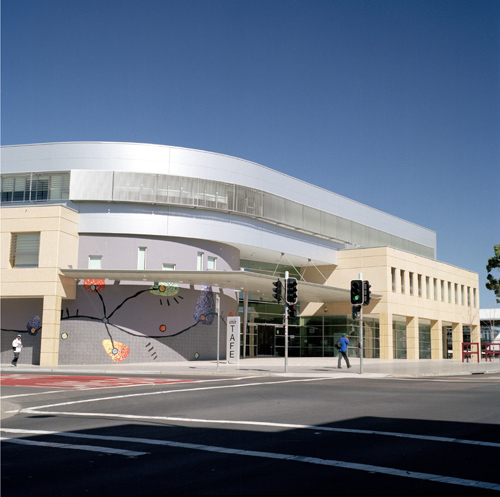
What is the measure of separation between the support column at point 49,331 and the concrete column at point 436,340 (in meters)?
34.0

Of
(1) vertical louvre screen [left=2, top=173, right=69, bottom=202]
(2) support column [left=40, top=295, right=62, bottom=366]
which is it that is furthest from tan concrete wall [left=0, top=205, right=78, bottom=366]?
(1) vertical louvre screen [left=2, top=173, right=69, bottom=202]

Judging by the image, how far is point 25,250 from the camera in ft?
116

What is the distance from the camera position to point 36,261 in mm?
35156

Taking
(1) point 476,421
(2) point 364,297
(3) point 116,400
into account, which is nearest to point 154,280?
(2) point 364,297

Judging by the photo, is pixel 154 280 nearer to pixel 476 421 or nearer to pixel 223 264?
pixel 223 264

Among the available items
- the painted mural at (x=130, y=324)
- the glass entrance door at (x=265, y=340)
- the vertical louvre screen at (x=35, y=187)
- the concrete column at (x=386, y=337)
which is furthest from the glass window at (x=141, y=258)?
the concrete column at (x=386, y=337)

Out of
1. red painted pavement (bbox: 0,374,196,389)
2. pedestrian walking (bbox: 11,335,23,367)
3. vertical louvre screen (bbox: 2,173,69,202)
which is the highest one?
vertical louvre screen (bbox: 2,173,69,202)

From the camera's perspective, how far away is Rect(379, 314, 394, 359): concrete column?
48.1 m

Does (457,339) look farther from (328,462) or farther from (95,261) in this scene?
(328,462)

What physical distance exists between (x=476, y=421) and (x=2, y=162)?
115 feet

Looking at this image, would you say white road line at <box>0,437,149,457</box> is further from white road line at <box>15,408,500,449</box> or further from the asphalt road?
white road line at <box>15,408,500,449</box>

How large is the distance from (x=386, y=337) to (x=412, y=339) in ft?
14.8

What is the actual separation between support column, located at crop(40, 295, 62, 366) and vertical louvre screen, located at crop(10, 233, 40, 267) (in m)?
2.44

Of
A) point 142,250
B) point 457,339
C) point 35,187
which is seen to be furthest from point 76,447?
point 457,339
